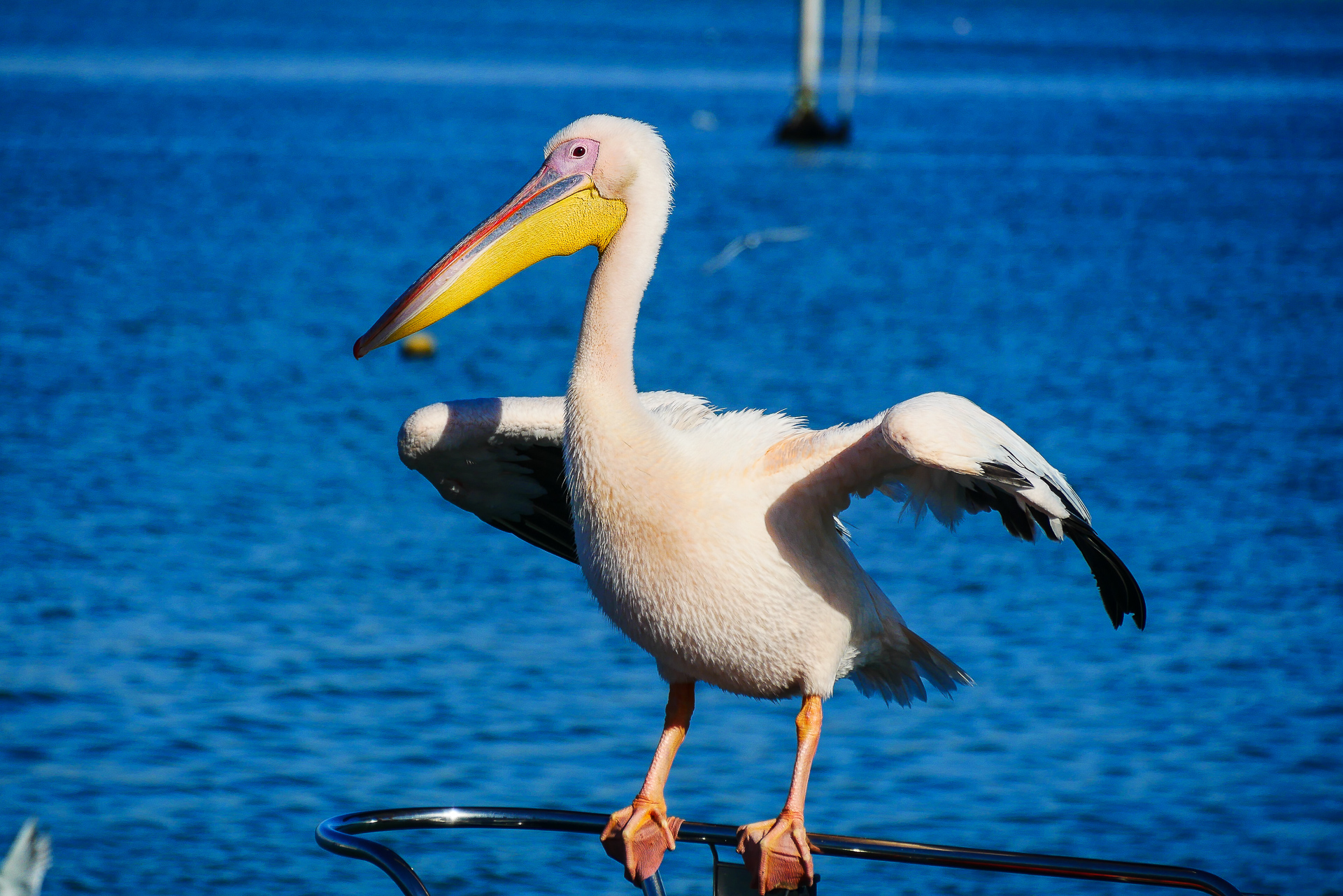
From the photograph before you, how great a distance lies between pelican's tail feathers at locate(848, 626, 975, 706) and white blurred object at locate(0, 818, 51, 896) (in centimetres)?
185

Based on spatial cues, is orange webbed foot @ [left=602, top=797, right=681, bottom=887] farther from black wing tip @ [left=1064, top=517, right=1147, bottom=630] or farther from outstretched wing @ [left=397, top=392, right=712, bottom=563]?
black wing tip @ [left=1064, top=517, right=1147, bottom=630]

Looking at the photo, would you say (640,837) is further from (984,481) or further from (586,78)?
(586,78)

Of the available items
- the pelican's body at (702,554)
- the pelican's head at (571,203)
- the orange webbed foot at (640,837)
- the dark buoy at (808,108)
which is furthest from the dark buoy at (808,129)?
the orange webbed foot at (640,837)

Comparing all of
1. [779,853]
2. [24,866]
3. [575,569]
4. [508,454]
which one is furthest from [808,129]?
[24,866]

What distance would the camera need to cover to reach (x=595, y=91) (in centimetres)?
3784

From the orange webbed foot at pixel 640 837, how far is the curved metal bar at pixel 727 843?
0.59 feet

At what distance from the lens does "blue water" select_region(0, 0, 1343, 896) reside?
6.47m

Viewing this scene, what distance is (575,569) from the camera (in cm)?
920

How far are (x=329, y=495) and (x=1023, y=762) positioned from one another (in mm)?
4971

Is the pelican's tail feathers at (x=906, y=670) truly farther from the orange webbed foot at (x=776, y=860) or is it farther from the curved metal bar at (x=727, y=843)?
the curved metal bar at (x=727, y=843)

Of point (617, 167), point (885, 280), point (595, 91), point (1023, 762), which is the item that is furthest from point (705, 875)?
point (595, 91)

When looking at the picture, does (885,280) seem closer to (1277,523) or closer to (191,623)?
(1277,523)

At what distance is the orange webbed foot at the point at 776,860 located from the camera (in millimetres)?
2932

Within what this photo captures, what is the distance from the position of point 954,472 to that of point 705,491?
1.63ft
